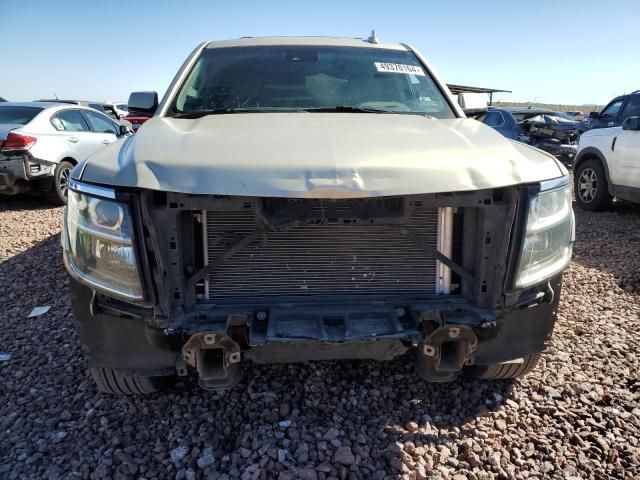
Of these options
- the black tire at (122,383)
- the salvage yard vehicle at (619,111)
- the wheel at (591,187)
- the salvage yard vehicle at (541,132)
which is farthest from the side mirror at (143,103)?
the salvage yard vehicle at (541,132)

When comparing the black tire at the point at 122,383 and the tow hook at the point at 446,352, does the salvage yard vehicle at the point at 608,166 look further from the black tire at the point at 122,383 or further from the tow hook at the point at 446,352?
the black tire at the point at 122,383

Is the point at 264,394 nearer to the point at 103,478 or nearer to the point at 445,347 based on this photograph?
the point at 103,478

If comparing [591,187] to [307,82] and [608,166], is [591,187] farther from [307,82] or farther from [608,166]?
[307,82]

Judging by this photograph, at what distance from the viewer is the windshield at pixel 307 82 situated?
307 centimetres

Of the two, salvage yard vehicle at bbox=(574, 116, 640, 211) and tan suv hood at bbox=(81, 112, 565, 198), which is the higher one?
tan suv hood at bbox=(81, 112, 565, 198)

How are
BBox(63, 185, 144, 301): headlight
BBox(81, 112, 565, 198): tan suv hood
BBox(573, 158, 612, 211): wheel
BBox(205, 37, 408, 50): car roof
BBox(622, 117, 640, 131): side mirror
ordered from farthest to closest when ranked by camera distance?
BBox(573, 158, 612, 211): wheel, BBox(622, 117, 640, 131): side mirror, BBox(205, 37, 408, 50): car roof, BBox(63, 185, 144, 301): headlight, BBox(81, 112, 565, 198): tan suv hood

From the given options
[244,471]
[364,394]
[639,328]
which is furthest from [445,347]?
[639,328]

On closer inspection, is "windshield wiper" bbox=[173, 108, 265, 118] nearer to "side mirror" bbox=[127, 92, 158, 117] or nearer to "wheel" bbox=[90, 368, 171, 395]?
"side mirror" bbox=[127, 92, 158, 117]

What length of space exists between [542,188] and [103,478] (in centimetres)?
225

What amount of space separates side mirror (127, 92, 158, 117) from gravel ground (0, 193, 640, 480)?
1646 millimetres

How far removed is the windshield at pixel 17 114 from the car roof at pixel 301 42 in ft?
18.7

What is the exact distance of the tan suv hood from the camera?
5.88 ft

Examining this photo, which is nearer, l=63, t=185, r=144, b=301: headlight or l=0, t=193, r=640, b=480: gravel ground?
l=63, t=185, r=144, b=301: headlight

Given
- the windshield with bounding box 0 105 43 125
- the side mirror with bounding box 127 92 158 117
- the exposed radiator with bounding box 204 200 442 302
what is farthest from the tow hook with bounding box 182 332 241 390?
the windshield with bounding box 0 105 43 125
